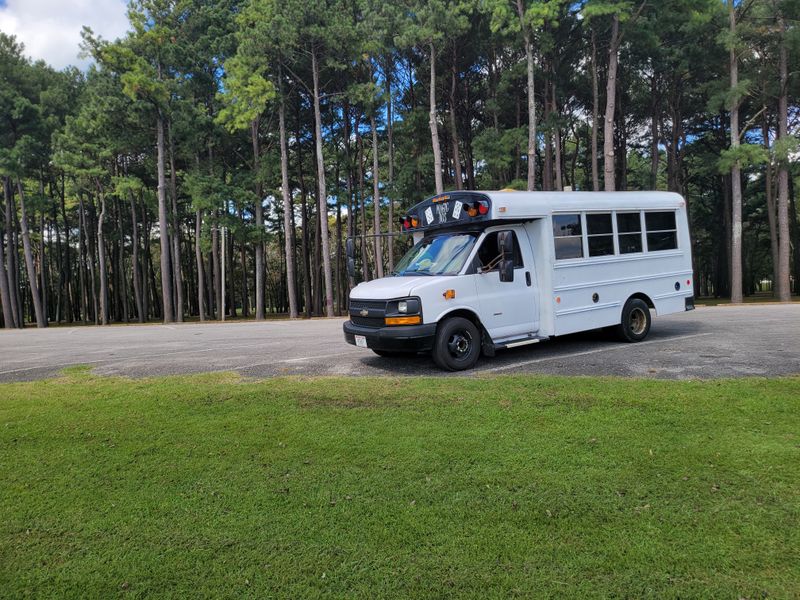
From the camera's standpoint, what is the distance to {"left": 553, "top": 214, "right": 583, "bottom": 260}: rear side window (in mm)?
8633

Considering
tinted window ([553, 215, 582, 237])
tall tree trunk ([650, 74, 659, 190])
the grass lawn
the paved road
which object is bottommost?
the grass lawn

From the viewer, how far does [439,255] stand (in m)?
8.33

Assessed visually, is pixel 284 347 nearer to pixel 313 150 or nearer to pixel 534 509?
pixel 534 509

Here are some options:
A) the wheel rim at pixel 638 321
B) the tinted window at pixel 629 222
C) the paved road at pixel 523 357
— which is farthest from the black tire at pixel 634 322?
the tinted window at pixel 629 222

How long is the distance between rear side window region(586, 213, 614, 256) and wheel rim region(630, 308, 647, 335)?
146 cm

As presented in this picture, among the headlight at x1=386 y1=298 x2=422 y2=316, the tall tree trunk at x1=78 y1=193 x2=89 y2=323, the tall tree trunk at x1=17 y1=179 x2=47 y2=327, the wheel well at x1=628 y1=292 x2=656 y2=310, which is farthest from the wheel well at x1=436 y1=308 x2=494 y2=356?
the tall tree trunk at x1=78 y1=193 x2=89 y2=323

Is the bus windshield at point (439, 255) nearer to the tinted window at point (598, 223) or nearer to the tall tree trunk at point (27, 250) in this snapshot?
the tinted window at point (598, 223)

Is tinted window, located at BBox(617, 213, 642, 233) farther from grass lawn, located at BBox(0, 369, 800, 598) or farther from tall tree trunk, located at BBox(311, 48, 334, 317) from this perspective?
tall tree trunk, located at BBox(311, 48, 334, 317)

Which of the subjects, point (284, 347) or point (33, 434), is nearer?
A: point (33, 434)

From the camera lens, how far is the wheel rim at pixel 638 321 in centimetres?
995

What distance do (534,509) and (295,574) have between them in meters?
1.64

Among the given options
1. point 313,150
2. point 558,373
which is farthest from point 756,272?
point 558,373

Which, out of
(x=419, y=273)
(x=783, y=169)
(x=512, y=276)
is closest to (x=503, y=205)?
(x=512, y=276)

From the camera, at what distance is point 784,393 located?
5.67 meters
